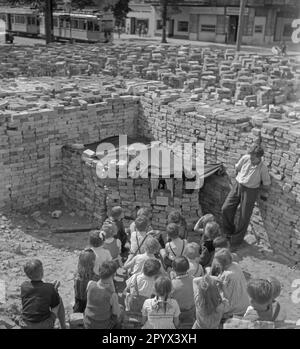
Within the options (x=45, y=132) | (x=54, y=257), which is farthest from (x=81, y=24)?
(x=54, y=257)

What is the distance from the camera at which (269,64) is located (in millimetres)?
18344

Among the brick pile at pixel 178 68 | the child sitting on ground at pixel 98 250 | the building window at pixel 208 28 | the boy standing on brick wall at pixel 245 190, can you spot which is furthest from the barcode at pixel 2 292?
the building window at pixel 208 28

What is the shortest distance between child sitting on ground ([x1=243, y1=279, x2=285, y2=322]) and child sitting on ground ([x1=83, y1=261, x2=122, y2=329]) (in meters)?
1.38

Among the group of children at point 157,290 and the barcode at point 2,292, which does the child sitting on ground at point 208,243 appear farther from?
the barcode at point 2,292

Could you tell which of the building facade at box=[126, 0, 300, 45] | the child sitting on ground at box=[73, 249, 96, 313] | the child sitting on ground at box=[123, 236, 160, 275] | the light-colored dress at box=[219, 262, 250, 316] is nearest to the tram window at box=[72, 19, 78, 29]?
the building facade at box=[126, 0, 300, 45]

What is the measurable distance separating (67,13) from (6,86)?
67.0 ft

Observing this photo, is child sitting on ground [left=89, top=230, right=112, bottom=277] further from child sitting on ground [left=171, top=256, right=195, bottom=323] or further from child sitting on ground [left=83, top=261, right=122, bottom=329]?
child sitting on ground [left=171, top=256, right=195, bottom=323]

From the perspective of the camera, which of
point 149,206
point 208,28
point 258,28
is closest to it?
point 149,206

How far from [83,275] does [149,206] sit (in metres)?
3.19

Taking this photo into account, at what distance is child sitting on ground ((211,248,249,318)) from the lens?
5242 millimetres

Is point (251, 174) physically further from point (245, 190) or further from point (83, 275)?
point (83, 275)

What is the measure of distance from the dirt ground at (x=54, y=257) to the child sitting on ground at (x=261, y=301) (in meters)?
2.34

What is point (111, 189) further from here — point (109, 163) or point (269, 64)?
point (269, 64)

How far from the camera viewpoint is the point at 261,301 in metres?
4.30
